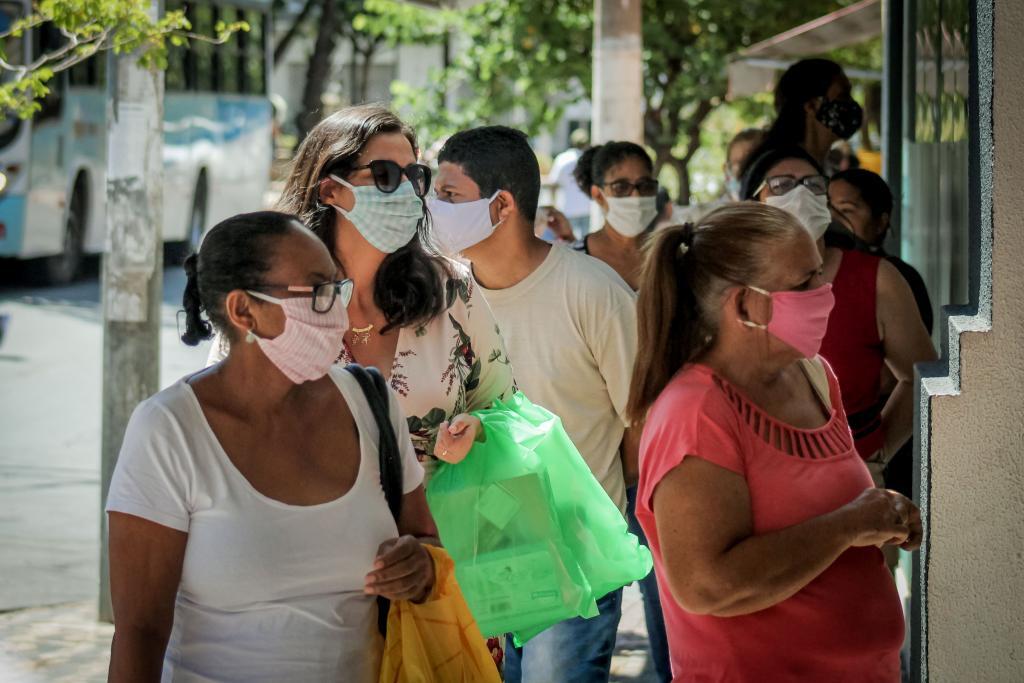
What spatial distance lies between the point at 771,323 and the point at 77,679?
3862mm

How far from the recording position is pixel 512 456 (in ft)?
12.6

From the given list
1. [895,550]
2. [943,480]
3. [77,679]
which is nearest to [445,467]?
[943,480]

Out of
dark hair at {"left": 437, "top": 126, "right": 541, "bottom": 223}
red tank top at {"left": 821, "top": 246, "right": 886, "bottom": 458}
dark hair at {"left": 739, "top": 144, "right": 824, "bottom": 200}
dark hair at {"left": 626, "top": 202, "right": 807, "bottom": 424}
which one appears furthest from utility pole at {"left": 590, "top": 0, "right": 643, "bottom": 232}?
dark hair at {"left": 626, "top": 202, "right": 807, "bottom": 424}

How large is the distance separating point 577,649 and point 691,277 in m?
1.70

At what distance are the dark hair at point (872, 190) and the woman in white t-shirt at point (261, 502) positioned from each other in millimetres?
3571

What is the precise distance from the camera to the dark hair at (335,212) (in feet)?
12.9

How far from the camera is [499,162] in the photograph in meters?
4.72

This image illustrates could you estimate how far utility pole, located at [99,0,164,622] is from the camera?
267 inches

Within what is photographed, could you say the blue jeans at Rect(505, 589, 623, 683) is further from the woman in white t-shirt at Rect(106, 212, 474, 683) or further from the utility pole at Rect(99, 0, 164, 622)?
the utility pole at Rect(99, 0, 164, 622)

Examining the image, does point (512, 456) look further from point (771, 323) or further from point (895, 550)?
point (895, 550)

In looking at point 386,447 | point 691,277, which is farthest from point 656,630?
point 386,447

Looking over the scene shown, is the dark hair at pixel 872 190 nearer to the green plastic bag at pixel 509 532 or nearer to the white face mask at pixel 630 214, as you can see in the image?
the white face mask at pixel 630 214

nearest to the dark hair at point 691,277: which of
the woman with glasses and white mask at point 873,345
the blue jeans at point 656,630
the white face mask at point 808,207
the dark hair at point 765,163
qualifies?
the woman with glasses and white mask at point 873,345

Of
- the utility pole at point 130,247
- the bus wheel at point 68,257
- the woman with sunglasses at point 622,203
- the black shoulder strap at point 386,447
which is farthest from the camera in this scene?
the bus wheel at point 68,257
